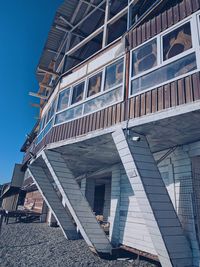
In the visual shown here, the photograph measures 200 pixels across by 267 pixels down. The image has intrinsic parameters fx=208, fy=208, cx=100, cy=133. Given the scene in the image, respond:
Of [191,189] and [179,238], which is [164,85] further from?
[179,238]

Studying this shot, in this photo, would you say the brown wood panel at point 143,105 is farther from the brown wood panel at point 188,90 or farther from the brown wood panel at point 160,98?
the brown wood panel at point 188,90

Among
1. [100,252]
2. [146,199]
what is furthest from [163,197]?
[100,252]

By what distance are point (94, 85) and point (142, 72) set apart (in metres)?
2.25

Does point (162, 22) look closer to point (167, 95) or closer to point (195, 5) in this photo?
point (195, 5)

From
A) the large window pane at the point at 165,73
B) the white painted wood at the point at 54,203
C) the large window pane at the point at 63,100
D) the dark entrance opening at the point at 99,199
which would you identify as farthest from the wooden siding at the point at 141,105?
the dark entrance opening at the point at 99,199

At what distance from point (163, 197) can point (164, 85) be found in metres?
2.86

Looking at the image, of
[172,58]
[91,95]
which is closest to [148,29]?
[172,58]

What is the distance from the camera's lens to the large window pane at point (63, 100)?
8.88 m

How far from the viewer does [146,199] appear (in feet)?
16.8

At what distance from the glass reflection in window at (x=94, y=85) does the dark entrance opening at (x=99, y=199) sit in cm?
817

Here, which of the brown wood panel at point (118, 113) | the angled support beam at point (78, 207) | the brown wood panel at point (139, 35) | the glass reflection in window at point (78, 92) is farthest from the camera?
the glass reflection in window at point (78, 92)

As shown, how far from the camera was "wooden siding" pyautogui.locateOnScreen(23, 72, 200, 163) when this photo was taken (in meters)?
4.75

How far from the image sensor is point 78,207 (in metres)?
7.84

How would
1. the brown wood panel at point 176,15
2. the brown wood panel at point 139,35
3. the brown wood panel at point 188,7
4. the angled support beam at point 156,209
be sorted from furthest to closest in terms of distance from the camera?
the brown wood panel at point 139,35 < the brown wood panel at point 176,15 < the brown wood panel at point 188,7 < the angled support beam at point 156,209
